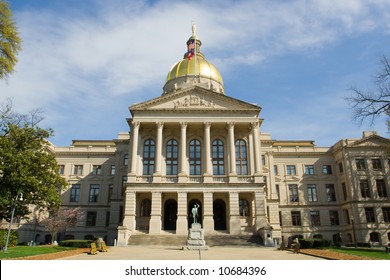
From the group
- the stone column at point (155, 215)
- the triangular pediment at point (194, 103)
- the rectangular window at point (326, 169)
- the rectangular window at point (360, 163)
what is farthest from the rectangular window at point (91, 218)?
the rectangular window at point (360, 163)

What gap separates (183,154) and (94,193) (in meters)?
19.4

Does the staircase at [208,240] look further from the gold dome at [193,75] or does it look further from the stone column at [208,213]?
the gold dome at [193,75]

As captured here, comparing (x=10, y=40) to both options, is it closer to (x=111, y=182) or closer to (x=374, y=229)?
(x=111, y=182)

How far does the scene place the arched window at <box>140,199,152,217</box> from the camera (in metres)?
44.4

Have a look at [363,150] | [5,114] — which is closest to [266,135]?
[363,150]

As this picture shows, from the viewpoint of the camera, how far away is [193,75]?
6097cm

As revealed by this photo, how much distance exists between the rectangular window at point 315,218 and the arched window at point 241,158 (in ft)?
53.1

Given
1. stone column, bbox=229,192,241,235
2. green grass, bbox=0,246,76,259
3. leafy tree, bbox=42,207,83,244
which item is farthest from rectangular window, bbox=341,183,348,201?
green grass, bbox=0,246,76,259

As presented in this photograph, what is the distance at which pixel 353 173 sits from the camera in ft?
166

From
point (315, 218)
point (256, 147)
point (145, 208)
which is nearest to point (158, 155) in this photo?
point (145, 208)

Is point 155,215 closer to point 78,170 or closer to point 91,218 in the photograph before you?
point 91,218

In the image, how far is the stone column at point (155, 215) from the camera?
4012 cm

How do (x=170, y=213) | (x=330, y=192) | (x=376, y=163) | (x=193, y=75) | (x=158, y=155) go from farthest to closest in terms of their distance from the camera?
(x=193, y=75)
(x=330, y=192)
(x=376, y=163)
(x=170, y=213)
(x=158, y=155)

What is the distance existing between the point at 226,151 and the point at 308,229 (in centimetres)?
1957
